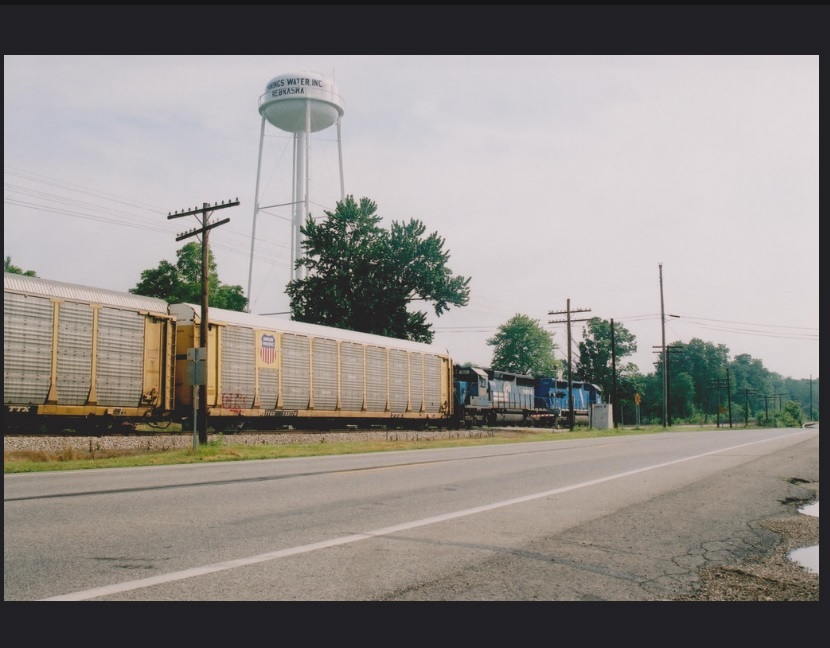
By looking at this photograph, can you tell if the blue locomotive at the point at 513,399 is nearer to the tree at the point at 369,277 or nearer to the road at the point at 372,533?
the tree at the point at 369,277

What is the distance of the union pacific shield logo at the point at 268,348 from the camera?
2525cm

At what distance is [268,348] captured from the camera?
25.5 m

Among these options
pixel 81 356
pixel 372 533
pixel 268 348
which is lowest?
pixel 372 533

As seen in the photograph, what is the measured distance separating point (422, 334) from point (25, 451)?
132 ft

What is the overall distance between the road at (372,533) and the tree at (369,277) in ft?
135

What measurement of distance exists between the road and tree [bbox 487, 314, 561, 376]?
109m

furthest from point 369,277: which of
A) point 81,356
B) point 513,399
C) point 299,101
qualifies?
point 81,356

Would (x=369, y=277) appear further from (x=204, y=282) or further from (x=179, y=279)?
(x=204, y=282)

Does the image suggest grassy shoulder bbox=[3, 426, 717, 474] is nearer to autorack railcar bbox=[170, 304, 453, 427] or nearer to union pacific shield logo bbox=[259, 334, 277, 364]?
autorack railcar bbox=[170, 304, 453, 427]

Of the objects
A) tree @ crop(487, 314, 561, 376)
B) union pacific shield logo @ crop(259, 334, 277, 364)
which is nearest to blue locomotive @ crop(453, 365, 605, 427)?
union pacific shield logo @ crop(259, 334, 277, 364)

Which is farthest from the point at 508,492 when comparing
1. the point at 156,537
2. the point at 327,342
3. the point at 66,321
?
the point at 327,342

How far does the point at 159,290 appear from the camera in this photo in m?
57.3

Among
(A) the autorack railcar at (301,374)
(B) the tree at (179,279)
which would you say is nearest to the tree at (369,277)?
(B) the tree at (179,279)

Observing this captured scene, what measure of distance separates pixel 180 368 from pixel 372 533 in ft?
57.5
